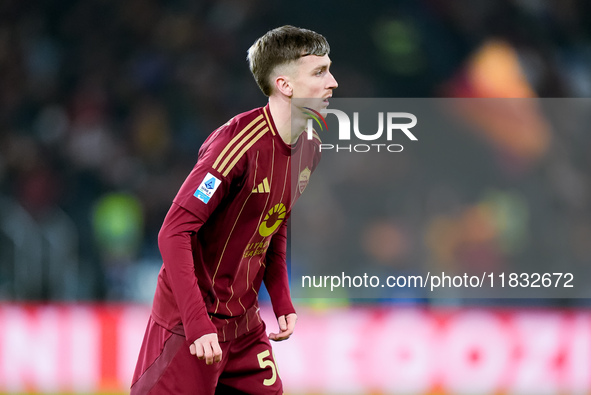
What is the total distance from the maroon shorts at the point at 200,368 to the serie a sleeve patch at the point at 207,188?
1.43 ft

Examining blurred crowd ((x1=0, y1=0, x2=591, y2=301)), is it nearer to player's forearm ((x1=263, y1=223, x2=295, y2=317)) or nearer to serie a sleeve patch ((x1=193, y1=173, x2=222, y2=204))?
player's forearm ((x1=263, y1=223, x2=295, y2=317))

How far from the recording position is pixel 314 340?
16.0ft

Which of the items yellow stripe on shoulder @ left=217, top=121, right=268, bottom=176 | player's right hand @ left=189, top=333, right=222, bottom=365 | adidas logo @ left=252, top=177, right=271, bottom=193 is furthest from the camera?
adidas logo @ left=252, top=177, right=271, bottom=193

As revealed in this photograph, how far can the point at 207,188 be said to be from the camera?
2.26 meters

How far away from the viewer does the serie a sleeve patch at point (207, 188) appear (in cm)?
225

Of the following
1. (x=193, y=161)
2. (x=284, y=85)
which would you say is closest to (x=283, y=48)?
(x=284, y=85)

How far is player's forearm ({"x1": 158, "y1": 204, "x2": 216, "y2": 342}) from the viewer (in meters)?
2.21

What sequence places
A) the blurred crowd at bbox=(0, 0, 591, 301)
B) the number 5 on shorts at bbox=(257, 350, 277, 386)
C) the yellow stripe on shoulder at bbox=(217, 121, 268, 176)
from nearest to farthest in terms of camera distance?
the yellow stripe on shoulder at bbox=(217, 121, 268, 176), the number 5 on shorts at bbox=(257, 350, 277, 386), the blurred crowd at bbox=(0, 0, 591, 301)

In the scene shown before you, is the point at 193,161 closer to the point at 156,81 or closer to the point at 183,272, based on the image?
the point at 156,81

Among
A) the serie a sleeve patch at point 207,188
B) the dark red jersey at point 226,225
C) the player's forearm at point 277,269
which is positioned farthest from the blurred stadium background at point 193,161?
the serie a sleeve patch at point 207,188

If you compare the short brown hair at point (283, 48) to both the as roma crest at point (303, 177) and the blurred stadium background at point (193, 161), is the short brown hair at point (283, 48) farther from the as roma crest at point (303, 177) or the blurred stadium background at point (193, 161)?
the blurred stadium background at point (193, 161)

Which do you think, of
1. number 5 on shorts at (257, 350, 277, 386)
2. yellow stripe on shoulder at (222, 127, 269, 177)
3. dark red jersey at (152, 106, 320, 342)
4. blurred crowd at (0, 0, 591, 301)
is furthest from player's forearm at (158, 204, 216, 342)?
blurred crowd at (0, 0, 591, 301)

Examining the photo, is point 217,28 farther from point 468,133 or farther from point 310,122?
point 310,122

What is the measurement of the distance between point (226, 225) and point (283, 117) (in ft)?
1.28
